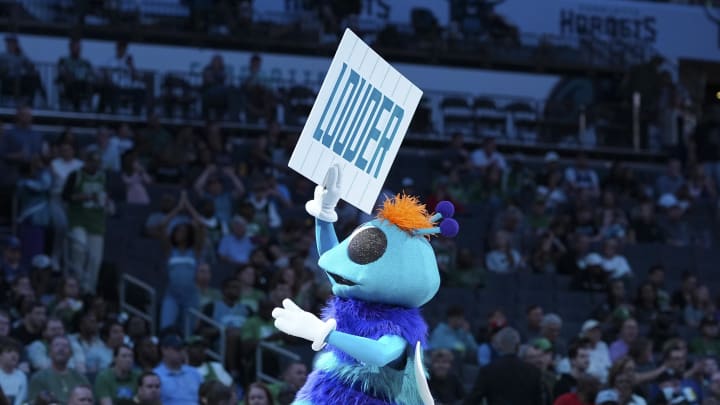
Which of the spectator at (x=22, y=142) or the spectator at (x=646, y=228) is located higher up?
the spectator at (x=22, y=142)

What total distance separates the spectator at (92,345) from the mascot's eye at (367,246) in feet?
15.1

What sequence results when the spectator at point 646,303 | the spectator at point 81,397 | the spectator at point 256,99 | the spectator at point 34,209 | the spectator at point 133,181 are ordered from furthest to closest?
the spectator at point 256,99
the spectator at point 133,181
the spectator at point 646,303
the spectator at point 34,209
the spectator at point 81,397

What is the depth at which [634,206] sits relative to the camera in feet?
54.7

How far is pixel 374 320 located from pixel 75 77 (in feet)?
33.2

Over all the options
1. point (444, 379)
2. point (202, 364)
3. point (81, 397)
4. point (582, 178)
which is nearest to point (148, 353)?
point (202, 364)

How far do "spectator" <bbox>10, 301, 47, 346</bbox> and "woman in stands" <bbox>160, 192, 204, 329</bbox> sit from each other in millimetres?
1363

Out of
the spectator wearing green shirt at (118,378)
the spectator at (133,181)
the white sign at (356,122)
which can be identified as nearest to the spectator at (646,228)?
the spectator at (133,181)

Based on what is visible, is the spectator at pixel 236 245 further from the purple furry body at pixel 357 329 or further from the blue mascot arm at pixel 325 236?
the purple furry body at pixel 357 329

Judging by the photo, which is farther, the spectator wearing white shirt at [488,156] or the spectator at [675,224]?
the spectator wearing white shirt at [488,156]

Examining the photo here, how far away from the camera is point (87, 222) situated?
42.5 ft

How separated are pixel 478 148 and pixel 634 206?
206 centimetres

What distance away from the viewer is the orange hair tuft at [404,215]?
21.9 feet

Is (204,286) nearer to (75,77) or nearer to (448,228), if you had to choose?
(75,77)

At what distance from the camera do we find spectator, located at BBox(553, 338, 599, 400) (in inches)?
424
